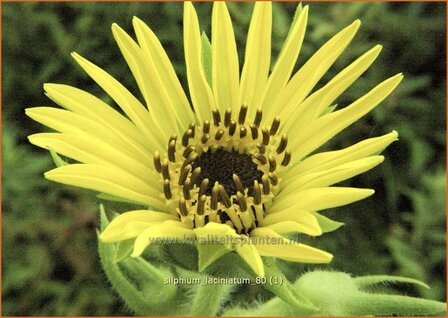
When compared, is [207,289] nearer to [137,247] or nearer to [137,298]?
[137,298]

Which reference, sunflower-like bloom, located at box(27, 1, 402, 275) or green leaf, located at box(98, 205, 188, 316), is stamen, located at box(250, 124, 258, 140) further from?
green leaf, located at box(98, 205, 188, 316)

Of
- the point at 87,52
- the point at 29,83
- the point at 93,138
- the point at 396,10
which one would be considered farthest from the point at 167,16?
the point at 93,138

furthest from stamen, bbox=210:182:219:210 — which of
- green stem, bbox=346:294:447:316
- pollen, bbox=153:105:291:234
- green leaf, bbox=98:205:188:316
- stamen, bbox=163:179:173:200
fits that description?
green stem, bbox=346:294:447:316

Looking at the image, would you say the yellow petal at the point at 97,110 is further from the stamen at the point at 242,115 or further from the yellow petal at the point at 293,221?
the yellow petal at the point at 293,221

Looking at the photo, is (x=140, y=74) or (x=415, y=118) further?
(x=415, y=118)

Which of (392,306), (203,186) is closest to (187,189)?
(203,186)

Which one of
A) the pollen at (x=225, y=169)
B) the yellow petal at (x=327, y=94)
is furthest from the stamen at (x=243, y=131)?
the yellow petal at (x=327, y=94)
